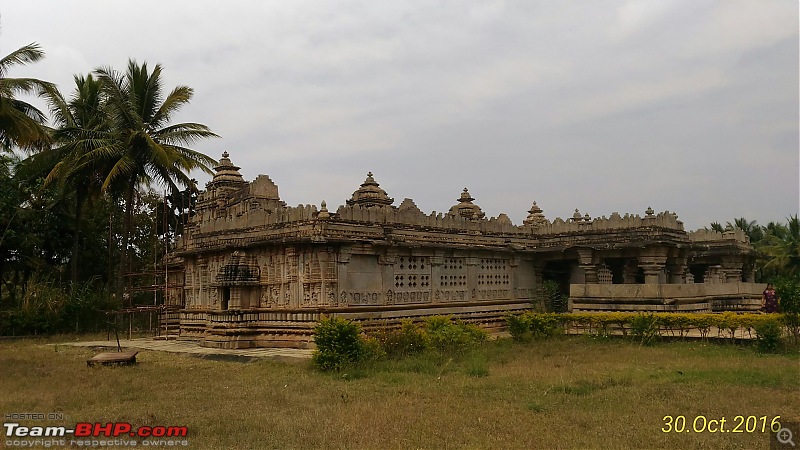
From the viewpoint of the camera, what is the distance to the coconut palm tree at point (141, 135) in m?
26.4

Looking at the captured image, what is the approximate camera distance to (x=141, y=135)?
85.8 feet

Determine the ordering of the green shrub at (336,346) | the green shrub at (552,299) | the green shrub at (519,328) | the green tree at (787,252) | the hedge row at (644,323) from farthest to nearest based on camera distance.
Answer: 1. the green tree at (787,252)
2. the green shrub at (552,299)
3. the green shrub at (519,328)
4. the hedge row at (644,323)
5. the green shrub at (336,346)

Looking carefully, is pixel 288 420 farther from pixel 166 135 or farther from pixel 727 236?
pixel 727 236

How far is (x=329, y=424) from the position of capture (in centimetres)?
915

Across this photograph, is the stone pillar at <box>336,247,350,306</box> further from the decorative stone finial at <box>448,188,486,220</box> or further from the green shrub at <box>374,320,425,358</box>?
the decorative stone finial at <box>448,188,486,220</box>

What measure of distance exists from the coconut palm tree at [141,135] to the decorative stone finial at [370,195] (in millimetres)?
7582

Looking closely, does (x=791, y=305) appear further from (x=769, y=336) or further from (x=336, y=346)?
(x=336, y=346)

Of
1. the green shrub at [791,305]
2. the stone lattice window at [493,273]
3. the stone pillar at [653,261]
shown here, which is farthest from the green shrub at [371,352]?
the stone pillar at [653,261]

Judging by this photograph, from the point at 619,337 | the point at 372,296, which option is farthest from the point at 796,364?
the point at 372,296

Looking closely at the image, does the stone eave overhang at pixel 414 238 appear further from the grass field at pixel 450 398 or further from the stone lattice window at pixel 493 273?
the grass field at pixel 450 398

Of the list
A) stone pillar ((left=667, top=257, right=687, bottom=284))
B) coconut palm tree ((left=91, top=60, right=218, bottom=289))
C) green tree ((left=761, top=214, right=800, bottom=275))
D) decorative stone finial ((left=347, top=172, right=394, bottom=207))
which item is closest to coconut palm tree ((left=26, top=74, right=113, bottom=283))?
coconut palm tree ((left=91, top=60, right=218, bottom=289))

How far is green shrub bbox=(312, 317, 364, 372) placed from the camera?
14148mm

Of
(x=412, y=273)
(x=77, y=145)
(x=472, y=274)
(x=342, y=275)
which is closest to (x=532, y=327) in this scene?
(x=412, y=273)

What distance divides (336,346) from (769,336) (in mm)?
9633
